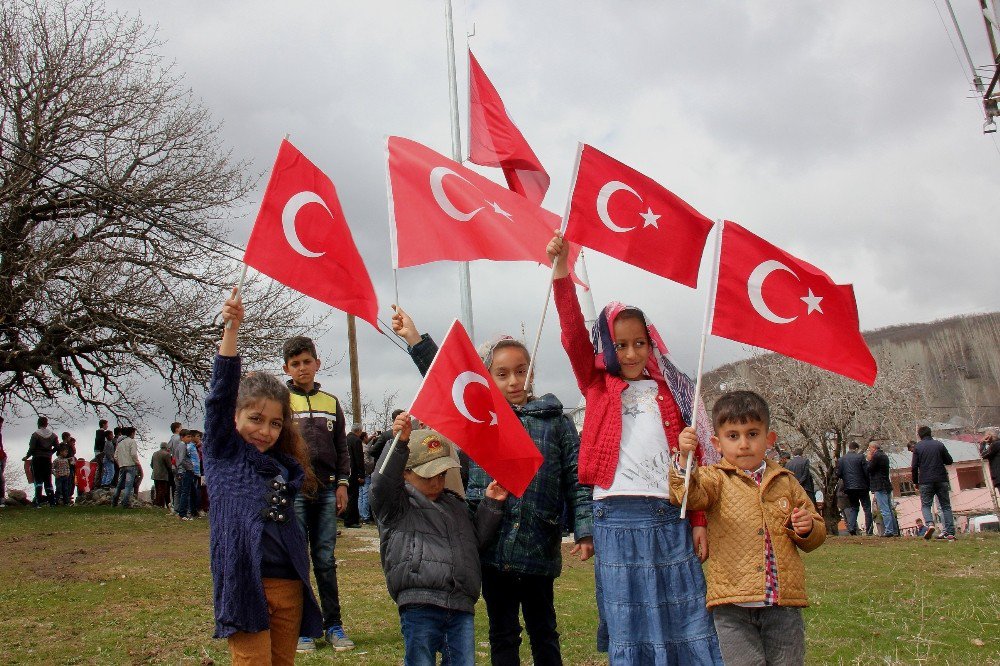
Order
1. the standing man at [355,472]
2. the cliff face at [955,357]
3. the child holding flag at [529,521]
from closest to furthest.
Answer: the child holding flag at [529,521] → the standing man at [355,472] → the cliff face at [955,357]

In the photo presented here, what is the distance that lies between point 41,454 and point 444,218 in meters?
18.3

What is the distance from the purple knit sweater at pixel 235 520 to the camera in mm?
3699

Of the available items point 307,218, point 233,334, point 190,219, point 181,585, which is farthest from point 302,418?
point 190,219

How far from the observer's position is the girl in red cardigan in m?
4.00

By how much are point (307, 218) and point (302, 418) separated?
1703mm

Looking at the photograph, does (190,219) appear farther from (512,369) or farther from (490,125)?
(512,369)

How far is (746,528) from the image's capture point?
4039 millimetres

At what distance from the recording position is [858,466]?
18391 mm

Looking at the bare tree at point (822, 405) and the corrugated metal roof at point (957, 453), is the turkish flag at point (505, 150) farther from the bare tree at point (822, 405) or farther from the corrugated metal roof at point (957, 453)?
the corrugated metal roof at point (957, 453)

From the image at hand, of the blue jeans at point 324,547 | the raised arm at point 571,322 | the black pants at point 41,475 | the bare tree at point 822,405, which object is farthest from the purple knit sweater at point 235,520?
the bare tree at point 822,405

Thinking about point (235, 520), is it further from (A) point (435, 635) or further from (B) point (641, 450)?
(B) point (641, 450)

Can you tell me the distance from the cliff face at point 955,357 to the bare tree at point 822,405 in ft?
96.5

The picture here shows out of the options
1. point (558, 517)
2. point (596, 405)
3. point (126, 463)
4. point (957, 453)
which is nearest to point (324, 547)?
point (558, 517)

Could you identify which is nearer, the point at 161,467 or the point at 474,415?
the point at 474,415
